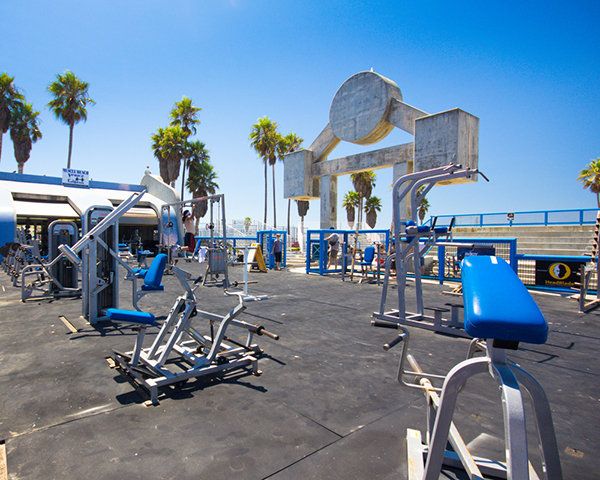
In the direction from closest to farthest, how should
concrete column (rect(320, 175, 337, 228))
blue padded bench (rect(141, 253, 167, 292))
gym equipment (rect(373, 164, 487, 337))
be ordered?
1. blue padded bench (rect(141, 253, 167, 292))
2. gym equipment (rect(373, 164, 487, 337))
3. concrete column (rect(320, 175, 337, 228))

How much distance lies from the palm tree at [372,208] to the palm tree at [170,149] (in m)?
25.8

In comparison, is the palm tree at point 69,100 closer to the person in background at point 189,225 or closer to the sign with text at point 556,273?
the person in background at point 189,225

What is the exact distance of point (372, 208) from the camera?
48.6 metres

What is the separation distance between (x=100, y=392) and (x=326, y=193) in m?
16.8

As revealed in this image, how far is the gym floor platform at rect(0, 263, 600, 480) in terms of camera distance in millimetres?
2242

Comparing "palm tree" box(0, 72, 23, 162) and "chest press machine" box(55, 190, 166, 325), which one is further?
"palm tree" box(0, 72, 23, 162)

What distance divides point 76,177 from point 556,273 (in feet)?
79.5

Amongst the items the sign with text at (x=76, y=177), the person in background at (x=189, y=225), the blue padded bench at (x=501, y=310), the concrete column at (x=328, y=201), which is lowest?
the blue padded bench at (x=501, y=310)

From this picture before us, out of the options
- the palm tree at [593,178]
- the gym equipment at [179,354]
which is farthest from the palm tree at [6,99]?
the palm tree at [593,178]

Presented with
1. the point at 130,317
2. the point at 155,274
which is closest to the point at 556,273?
the point at 155,274

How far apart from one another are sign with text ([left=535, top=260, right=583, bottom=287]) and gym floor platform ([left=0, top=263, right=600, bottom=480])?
14.6 feet

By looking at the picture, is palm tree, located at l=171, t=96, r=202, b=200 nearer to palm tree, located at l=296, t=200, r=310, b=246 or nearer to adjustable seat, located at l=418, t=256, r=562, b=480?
palm tree, located at l=296, t=200, r=310, b=246

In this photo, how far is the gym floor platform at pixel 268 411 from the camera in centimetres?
224

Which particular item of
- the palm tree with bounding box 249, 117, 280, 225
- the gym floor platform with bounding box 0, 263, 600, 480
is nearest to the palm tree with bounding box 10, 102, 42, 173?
the palm tree with bounding box 249, 117, 280, 225
